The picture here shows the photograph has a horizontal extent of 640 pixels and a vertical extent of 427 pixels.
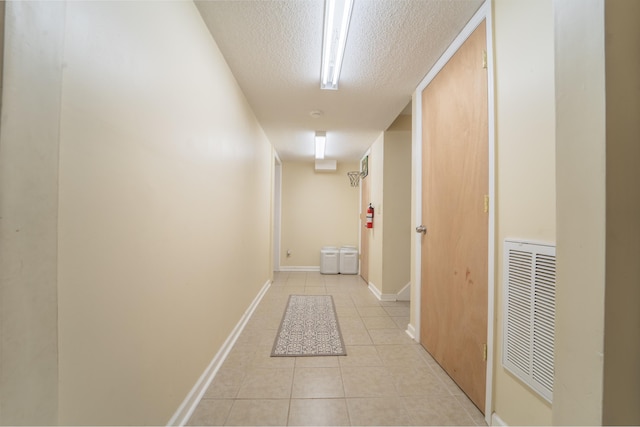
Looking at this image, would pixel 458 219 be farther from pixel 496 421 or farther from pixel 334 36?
pixel 334 36

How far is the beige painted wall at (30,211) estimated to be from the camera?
0.50 m

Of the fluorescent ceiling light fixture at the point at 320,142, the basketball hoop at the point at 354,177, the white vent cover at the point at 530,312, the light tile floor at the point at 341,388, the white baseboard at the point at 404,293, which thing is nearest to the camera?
the white vent cover at the point at 530,312

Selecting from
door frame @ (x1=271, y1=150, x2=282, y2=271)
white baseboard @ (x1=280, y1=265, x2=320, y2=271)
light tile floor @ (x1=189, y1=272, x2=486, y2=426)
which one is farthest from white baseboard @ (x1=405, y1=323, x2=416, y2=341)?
door frame @ (x1=271, y1=150, x2=282, y2=271)

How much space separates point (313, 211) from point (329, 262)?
48.3 inches

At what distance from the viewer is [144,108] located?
0.99 meters

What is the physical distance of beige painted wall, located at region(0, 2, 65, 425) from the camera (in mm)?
500

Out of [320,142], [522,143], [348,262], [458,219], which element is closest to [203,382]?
[458,219]

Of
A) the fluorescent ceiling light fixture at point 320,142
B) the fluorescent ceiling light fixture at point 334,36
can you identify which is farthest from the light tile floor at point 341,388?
the fluorescent ceiling light fixture at point 320,142

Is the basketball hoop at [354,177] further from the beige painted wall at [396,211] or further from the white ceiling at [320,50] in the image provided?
the white ceiling at [320,50]

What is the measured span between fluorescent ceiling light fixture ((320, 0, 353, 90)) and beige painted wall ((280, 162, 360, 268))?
351 cm

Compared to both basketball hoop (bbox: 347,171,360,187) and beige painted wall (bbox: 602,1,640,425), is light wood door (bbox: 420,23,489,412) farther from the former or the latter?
basketball hoop (bbox: 347,171,360,187)

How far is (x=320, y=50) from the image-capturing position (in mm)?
1826

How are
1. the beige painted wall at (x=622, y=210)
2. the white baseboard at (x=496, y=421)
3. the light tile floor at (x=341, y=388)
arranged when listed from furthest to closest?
the light tile floor at (x=341, y=388) → the white baseboard at (x=496, y=421) → the beige painted wall at (x=622, y=210)

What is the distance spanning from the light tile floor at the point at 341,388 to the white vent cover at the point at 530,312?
54 centimetres
